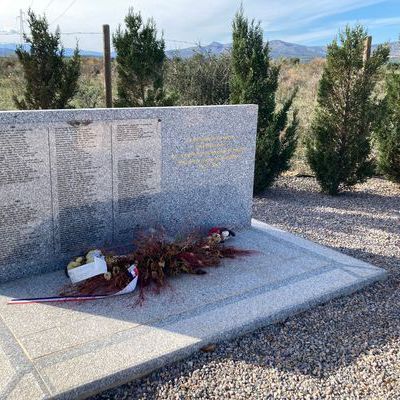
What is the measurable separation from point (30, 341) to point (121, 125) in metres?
2.02

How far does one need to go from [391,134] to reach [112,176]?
18.0 ft

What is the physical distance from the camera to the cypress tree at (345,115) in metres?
6.78

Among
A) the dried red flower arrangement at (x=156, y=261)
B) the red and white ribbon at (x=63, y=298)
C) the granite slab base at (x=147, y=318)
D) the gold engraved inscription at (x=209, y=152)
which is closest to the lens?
the granite slab base at (x=147, y=318)

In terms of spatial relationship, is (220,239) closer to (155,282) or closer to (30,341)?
(155,282)

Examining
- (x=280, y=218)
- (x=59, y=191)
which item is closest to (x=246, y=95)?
(x=280, y=218)

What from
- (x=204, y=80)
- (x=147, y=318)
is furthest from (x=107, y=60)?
(x=147, y=318)

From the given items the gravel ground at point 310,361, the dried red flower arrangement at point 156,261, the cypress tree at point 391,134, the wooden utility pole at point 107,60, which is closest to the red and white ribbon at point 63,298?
the dried red flower arrangement at point 156,261

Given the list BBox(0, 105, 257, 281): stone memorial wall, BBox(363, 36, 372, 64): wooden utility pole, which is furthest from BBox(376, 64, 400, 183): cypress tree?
BBox(0, 105, 257, 281): stone memorial wall

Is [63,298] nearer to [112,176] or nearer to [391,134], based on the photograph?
[112,176]

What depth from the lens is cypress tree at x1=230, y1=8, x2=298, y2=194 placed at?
277 inches

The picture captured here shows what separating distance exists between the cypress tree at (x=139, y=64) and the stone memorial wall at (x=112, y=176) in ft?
13.5

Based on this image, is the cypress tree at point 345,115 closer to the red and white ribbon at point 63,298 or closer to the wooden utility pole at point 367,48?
the wooden utility pole at point 367,48

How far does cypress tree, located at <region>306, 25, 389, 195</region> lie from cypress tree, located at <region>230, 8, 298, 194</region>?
1.72 ft

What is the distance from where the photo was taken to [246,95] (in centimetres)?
710
